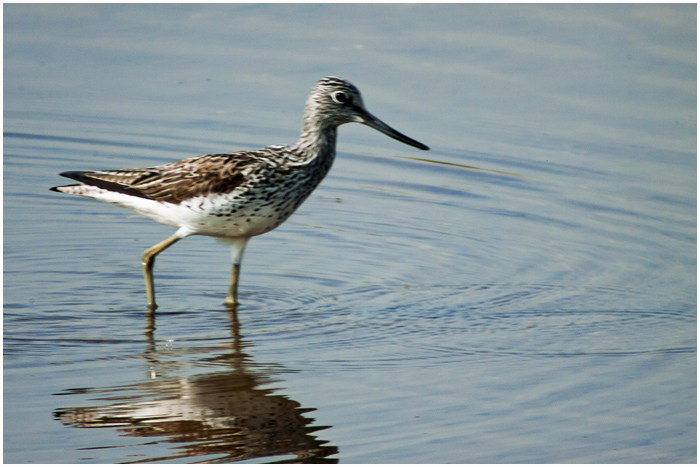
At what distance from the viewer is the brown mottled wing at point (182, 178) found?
7.62 meters

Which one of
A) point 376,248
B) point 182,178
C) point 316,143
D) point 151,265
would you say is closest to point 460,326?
point 316,143

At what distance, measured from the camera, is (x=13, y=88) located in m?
12.7

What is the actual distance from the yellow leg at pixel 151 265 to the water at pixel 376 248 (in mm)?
98

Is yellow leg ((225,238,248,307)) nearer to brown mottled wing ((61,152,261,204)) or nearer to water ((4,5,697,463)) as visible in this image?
water ((4,5,697,463))

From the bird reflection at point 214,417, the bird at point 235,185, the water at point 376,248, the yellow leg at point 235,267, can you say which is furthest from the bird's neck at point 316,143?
the bird reflection at point 214,417

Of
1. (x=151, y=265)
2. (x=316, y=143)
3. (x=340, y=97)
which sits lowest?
(x=151, y=265)

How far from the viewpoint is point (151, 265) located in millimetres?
8242

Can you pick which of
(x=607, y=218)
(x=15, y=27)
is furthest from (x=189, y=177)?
(x=15, y=27)

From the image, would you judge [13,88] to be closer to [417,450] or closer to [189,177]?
[189,177]

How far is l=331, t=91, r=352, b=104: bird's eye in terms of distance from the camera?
8078 millimetres

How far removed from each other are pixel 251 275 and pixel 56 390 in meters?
2.66

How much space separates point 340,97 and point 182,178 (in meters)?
1.29

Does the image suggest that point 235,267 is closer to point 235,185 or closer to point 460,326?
point 235,185

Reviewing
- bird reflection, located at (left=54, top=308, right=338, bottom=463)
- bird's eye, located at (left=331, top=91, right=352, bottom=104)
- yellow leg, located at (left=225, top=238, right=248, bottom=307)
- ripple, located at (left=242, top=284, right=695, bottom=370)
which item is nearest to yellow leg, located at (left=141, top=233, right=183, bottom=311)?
yellow leg, located at (left=225, top=238, right=248, bottom=307)
